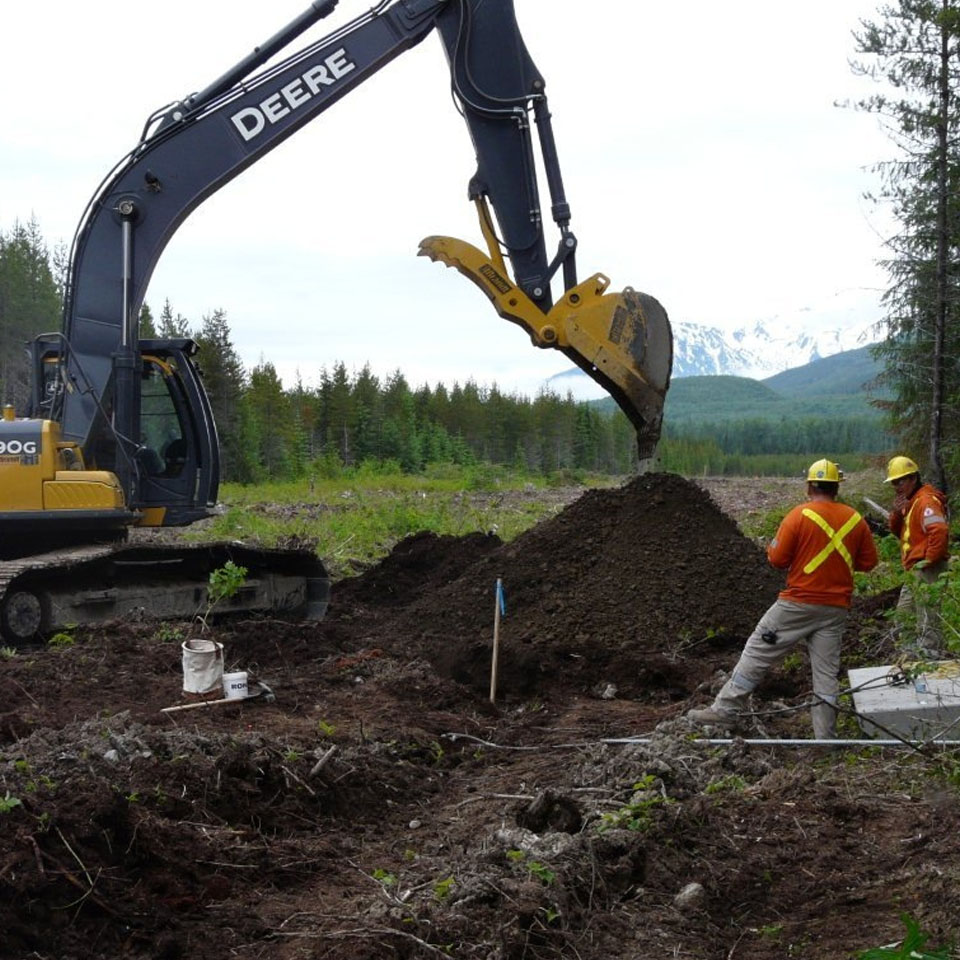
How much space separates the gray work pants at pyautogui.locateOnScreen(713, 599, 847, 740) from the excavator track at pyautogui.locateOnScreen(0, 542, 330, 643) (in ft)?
18.4

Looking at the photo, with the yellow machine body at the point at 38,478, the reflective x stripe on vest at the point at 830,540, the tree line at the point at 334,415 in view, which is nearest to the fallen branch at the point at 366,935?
the reflective x stripe on vest at the point at 830,540

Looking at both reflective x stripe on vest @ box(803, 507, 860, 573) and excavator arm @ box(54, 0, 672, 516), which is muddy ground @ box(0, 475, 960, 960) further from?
excavator arm @ box(54, 0, 672, 516)

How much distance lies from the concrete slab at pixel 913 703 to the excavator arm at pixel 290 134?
14.0 ft

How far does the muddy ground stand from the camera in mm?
4488

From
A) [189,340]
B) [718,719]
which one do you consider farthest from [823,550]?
[189,340]

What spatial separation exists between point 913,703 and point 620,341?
15.8ft

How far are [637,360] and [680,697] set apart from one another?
123 inches

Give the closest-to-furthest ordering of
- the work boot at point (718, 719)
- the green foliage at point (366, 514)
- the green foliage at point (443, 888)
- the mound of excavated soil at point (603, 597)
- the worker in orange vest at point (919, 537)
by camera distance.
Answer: the green foliage at point (443, 888) → the work boot at point (718, 719) → the worker in orange vest at point (919, 537) → the mound of excavated soil at point (603, 597) → the green foliage at point (366, 514)

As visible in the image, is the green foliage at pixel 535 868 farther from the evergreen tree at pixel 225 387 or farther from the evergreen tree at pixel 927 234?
the evergreen tree at pixel 225 387

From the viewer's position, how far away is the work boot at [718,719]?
7.25 metres

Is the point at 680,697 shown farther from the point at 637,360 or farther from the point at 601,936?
the point at 601,936

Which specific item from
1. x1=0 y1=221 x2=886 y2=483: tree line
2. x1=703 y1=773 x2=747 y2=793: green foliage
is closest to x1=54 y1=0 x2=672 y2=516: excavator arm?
x1=703 y1=773 x2=747 y2=793: green foliage

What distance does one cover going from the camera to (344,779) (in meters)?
6.35

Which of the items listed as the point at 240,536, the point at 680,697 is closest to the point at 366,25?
the point at 680,697
